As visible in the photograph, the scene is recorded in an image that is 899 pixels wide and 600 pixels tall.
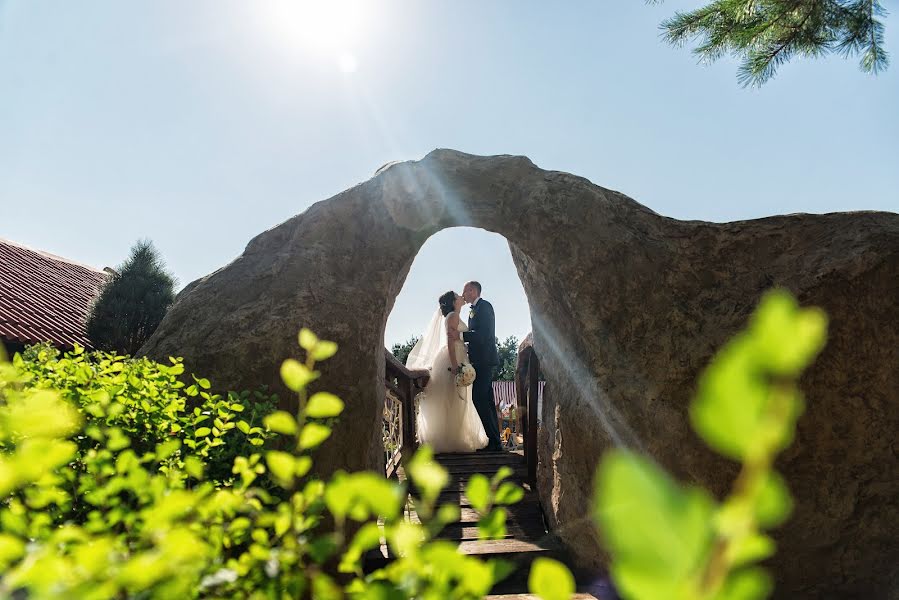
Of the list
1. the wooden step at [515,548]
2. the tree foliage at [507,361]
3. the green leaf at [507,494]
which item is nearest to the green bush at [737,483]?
the green leaf at [507,494]

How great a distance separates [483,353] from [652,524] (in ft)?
24.9

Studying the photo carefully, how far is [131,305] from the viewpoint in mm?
9523

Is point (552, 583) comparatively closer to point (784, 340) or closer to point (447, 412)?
point (784, 340)

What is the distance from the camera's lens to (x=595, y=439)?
3.72 meters

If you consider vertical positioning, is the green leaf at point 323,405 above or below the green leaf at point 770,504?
above

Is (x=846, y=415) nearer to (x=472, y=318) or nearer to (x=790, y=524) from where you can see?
(x=790, y=524)

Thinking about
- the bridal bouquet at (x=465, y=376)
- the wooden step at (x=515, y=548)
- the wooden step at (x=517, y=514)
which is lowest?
the wooden step at (x=515, y=548)

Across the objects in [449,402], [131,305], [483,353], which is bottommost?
[449,402]

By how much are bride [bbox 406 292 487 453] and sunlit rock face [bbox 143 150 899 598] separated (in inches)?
123

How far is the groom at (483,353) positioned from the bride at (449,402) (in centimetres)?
21

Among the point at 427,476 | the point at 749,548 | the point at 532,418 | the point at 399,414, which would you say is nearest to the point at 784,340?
the point at 749,548

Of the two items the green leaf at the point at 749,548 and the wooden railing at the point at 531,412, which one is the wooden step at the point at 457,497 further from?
the green leaf at the point at 749,548

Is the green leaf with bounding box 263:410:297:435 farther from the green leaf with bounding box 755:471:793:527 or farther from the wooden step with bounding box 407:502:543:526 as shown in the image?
the wooden step with bounding box 407:502:543:526

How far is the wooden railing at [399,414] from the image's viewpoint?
19.1 feet
